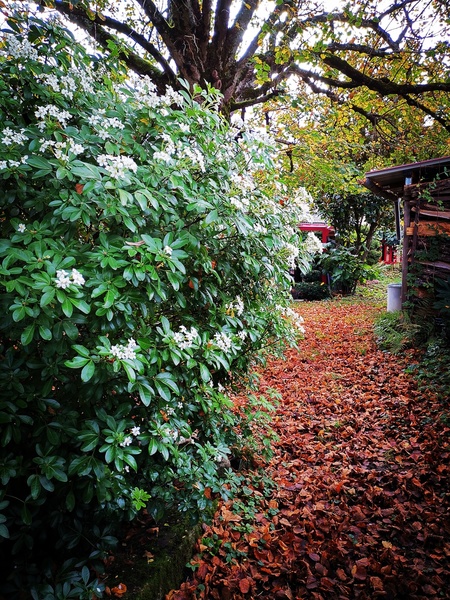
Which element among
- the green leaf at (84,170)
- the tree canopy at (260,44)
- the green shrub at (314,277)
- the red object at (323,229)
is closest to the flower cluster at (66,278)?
the green leaf at (84,170)

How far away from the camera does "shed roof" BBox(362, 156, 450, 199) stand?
267 inches

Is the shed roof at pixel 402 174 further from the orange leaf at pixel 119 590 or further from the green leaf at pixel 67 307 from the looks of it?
the orange leaf at pixel 119 590

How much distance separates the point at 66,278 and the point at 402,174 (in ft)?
26.0

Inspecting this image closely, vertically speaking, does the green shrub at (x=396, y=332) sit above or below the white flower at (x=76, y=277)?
below

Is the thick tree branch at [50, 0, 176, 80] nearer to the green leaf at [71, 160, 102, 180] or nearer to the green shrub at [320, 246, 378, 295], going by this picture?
the green leaf at [71, 160, 102, 180]

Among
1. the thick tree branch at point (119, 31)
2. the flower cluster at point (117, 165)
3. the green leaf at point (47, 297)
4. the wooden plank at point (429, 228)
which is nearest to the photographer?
the green leaf at point (47, 297)

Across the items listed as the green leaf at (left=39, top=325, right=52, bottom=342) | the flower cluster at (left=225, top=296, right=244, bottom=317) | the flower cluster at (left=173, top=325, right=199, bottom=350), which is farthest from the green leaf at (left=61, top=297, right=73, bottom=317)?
the flower cluster at (left=225, top=296, right=244, bottom=317)

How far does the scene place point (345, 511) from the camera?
3.22 m

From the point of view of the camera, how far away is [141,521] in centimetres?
261

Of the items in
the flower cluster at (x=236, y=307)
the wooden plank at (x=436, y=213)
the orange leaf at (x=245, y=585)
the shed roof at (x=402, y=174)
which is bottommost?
the orange leaf at (x=245, y=585)

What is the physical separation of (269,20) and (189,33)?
1.37 m

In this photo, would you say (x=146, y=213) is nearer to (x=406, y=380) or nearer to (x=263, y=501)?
(x=263, y=501)

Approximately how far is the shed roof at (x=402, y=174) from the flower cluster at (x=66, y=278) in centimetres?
A: 625

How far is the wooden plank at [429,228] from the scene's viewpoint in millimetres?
6945
